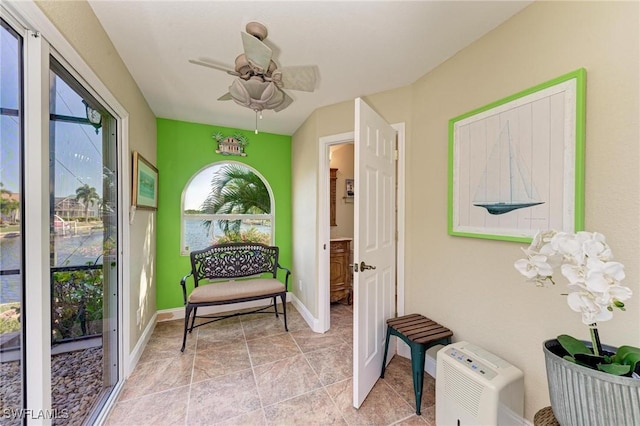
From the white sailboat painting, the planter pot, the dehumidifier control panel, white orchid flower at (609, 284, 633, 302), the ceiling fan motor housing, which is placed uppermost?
the ceiling fan motor housing

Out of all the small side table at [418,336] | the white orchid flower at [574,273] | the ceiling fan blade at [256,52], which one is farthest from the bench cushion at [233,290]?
the white orchid flower at [574,273]

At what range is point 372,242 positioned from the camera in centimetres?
174

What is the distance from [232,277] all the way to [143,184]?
1361mm

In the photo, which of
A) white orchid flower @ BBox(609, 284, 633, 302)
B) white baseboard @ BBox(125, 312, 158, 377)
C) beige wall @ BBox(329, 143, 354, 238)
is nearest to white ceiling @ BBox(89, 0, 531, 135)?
white orchid flower @ BBox(609, 284, 633, 302)

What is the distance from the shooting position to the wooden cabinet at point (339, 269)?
3.22m

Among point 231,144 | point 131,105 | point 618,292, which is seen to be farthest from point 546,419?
point 231,144

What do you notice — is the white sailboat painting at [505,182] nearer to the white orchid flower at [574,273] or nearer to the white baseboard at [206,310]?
the white orchid flower at [574,273]

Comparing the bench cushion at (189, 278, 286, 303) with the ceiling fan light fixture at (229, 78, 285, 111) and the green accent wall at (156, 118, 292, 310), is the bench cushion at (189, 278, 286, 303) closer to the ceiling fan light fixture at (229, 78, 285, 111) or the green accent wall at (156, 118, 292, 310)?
the green accent wall at (156, 118, 292, 310)

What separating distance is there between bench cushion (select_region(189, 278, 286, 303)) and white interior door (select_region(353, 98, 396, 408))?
1187mm

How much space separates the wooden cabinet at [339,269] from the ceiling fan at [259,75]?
203 cm

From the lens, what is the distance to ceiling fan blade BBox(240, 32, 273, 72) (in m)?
1.19

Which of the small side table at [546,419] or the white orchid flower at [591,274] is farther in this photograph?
the small side table at [546,419]

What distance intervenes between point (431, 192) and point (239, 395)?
204cm

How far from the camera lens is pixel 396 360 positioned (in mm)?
2102
